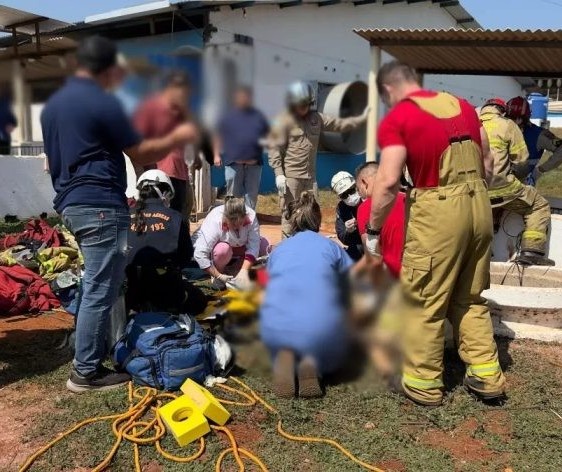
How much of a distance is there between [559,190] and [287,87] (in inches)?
581

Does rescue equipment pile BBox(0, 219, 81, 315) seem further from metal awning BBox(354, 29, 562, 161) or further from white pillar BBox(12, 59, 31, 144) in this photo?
white pillar BBox(12, 59, 31, 144)

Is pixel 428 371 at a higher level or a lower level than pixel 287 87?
lower

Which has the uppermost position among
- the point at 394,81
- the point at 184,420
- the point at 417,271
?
the point at 394,81

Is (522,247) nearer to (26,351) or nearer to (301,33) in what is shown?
(26,351)

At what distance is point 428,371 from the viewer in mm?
3482

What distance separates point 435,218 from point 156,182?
1164mm

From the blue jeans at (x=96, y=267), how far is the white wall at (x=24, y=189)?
6.52 meters

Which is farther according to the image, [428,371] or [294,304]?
[428,371]

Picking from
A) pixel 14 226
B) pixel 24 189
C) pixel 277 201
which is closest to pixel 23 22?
pixel 277 201

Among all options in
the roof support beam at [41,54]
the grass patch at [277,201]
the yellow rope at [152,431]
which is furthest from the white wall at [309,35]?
the yellow rope at [152,431]

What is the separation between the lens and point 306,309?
3.94 feet

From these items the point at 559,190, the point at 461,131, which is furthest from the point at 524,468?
the point at 559,190

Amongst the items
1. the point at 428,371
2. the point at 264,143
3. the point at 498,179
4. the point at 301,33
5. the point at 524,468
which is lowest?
the point at 524,468

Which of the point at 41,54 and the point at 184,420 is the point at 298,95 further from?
the point at 184,420
